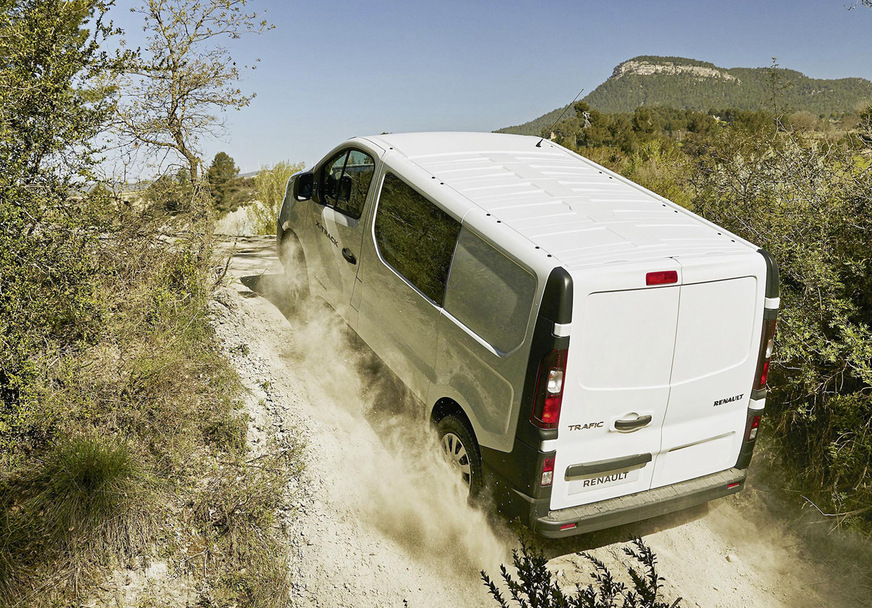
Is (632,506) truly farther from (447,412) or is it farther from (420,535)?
(420,535)

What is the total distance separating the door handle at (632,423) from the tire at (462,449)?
872 millimetres

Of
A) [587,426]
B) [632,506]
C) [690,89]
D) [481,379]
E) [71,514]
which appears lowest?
[71,514]

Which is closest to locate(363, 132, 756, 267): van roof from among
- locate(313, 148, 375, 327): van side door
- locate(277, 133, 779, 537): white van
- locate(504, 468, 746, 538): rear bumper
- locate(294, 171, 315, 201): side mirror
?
locate(277, 133, 779, 537): white van

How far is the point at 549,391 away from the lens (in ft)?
10.3

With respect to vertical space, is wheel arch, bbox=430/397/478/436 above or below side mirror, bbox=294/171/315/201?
below

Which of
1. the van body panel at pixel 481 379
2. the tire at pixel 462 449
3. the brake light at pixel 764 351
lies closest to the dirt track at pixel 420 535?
the tire at pixel 462 449

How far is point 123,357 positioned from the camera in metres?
4.85

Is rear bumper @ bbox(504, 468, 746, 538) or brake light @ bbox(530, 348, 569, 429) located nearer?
brake light @ bbox(530, 348, 569, 429)

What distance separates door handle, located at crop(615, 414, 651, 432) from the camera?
3.34m

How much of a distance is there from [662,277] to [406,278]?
185 cm

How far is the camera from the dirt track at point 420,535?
145 inches

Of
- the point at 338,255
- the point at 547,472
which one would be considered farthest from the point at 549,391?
the point at 338,255

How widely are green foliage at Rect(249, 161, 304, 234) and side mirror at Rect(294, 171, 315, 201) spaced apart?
6313mm

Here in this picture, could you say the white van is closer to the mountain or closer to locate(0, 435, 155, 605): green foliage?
locate(0, 435, 155, 605): green foliage
